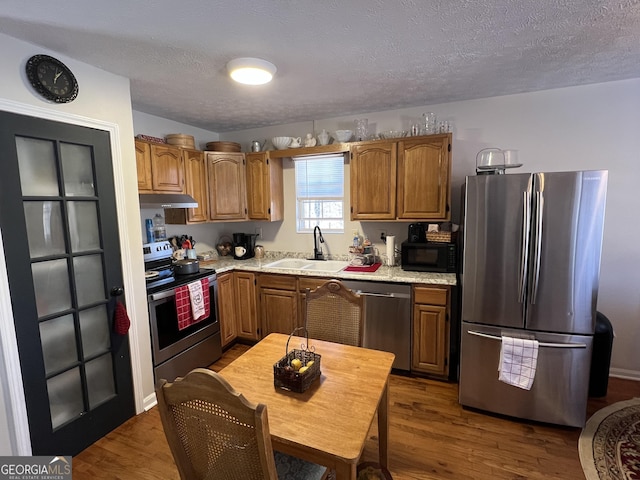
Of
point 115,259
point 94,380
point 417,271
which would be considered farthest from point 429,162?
point 94,380

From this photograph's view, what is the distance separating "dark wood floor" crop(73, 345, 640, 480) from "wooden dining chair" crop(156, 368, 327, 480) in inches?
44.2

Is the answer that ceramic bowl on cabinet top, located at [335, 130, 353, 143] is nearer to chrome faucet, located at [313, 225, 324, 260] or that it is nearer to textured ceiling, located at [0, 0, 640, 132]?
textured ceiling, located at [0, 0, 640, 132]

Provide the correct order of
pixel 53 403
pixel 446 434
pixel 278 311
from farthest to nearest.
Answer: pixel 278 311 → pixel 446 434 → pixel 53 403

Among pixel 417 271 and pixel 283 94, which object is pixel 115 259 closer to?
pixel 283 94

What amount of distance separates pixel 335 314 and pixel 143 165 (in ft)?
6.88

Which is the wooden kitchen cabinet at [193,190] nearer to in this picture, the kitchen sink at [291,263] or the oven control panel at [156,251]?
the oven control panel at [156,251]

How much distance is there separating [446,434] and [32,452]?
2521mm

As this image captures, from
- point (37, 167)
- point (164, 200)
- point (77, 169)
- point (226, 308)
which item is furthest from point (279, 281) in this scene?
point (37, 167)

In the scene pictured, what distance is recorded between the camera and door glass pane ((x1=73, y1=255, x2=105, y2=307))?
2.00 metres

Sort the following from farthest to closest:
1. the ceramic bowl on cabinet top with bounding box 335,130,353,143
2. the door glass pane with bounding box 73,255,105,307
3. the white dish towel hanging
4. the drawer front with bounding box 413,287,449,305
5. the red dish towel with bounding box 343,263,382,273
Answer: the ceramic bowl on cabinet top with bounding box 335,130,353,143
the red dish towel with bounding box 343,263,382,273
the drawer front with bounding box 413,287,449,305
the white dish towel hanging
the door glass pane with bounding box 73,255,105,307

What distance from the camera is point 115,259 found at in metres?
2.18

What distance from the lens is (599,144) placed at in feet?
8.54

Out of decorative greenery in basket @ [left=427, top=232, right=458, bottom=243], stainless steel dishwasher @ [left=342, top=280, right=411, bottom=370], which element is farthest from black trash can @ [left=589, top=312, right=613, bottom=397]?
stainless steel dishwasher @ [left=342, top=280, right=411, bottom=370]

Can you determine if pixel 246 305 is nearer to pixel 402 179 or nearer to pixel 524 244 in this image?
pixel 402 179
